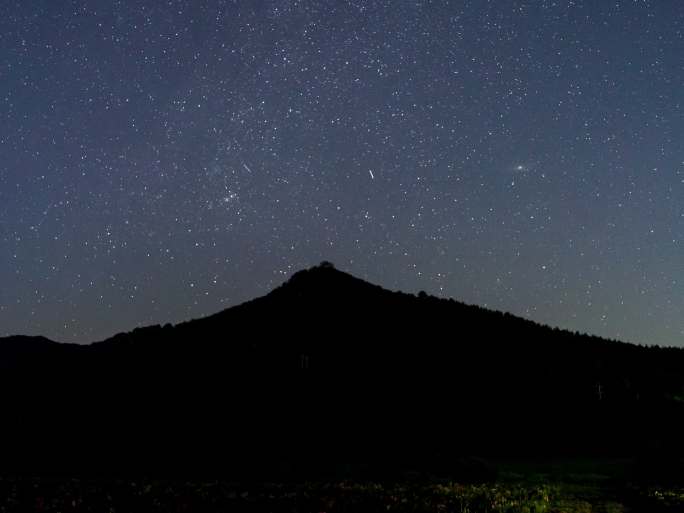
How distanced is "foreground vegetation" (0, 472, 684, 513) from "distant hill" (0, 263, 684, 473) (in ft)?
38.3

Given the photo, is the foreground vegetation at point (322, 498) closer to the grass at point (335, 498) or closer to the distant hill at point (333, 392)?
the grass at point (335, 498)

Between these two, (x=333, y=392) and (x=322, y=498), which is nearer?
(x=322, y=498)

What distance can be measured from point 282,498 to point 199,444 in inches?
722

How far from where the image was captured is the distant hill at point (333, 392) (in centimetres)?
3064

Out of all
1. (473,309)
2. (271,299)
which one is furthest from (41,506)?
(473,309)

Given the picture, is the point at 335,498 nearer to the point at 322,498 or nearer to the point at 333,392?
the point at 322,498

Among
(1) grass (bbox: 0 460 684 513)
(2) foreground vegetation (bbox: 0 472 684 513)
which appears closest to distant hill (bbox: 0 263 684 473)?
(1) grass (bbox: 0 460 684 513)

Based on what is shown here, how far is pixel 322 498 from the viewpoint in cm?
1309

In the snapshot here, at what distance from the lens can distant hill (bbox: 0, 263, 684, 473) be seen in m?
30.6

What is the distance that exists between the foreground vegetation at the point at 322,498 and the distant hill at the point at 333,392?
38.3 ft

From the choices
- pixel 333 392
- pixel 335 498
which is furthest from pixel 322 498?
pixel 333 392

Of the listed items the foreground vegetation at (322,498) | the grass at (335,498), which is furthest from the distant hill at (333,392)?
the foreground vegetation at (322,498)

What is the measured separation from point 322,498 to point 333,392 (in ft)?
68.0

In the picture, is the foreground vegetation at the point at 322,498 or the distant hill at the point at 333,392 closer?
the foreground vegetation at the point at 322,498
